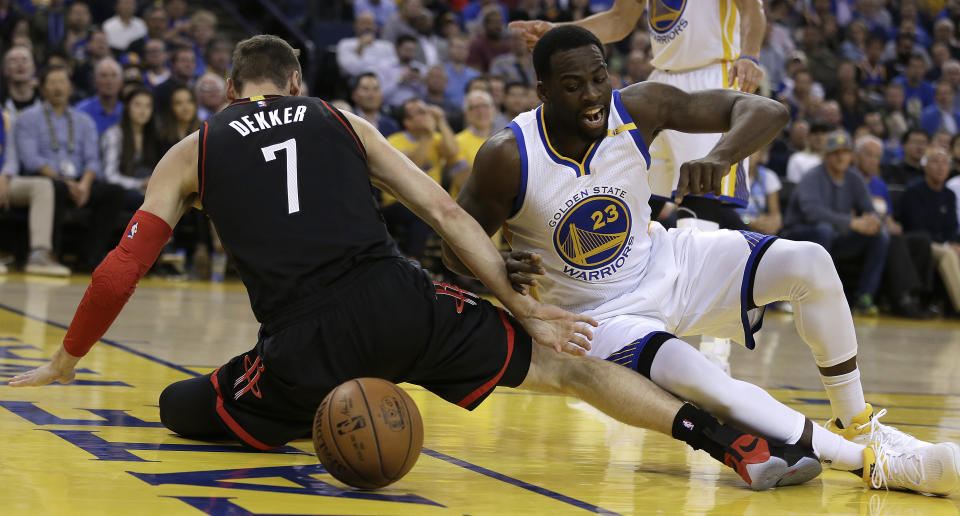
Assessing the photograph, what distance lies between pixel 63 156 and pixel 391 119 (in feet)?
11.4

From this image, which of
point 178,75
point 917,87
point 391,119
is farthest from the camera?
point 917,87

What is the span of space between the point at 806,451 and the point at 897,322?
846 cm

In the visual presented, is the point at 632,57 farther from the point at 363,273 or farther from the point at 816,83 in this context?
the point at 363,273

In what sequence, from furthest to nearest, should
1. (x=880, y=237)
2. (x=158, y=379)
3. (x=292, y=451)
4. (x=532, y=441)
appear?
(x=880, y=237) → (x=158, y=379) → (x=532, y=441) → (x=292, y=451)

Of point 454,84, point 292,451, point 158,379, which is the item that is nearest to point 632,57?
point 454,84

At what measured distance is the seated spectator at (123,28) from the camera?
13812mm

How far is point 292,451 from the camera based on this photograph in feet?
13.4

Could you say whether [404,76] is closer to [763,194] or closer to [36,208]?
[763,194]

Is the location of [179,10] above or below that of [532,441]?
above

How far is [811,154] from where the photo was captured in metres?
13.5

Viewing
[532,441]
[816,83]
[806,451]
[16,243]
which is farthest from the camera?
[816,83]

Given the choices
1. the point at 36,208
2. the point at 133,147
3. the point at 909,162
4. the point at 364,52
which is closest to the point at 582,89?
the point at 36,208

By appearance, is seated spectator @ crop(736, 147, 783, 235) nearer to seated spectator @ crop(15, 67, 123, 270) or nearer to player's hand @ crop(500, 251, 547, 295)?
seated spectator @ crop(15, 67, 123, 270)

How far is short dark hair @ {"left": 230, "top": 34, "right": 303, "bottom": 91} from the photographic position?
4.11 meters
